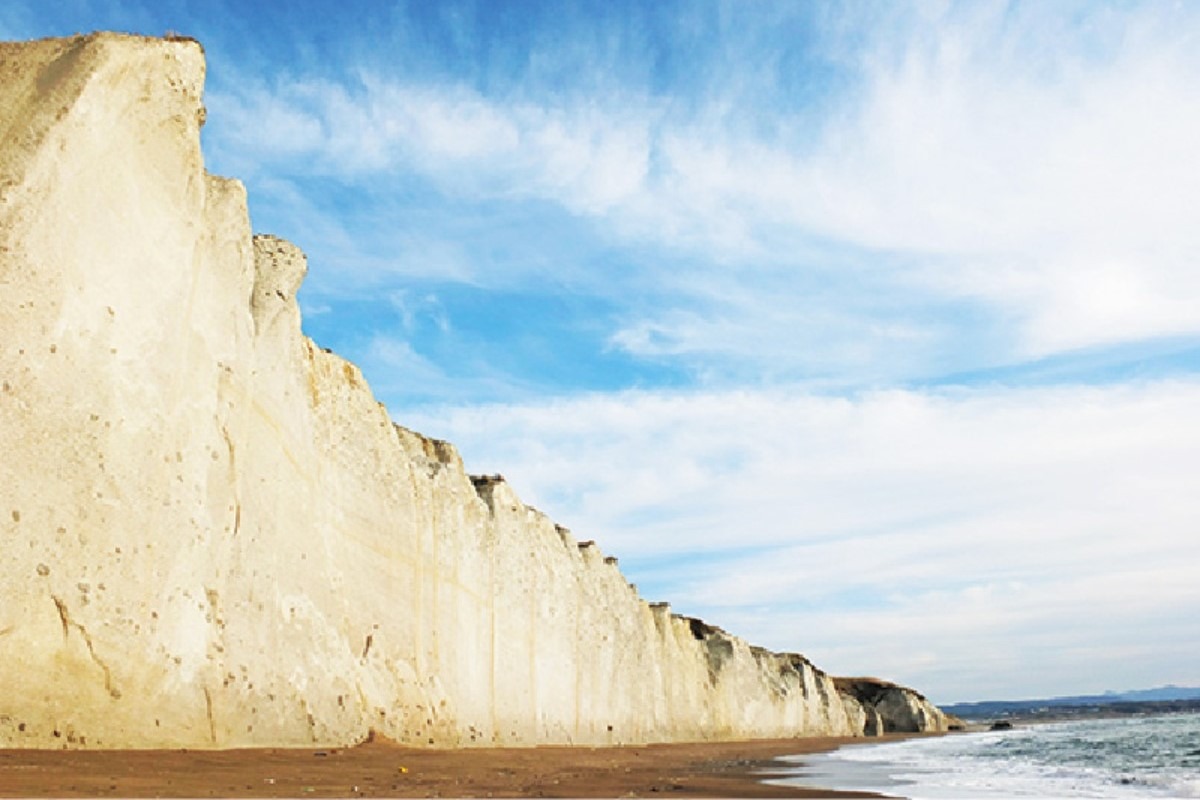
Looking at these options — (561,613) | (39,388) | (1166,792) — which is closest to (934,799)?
(1166,792)

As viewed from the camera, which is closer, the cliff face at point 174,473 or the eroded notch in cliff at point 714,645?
the cliff face at point 174,473

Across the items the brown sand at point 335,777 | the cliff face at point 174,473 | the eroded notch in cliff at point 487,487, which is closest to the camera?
the brown sand at point 335,777

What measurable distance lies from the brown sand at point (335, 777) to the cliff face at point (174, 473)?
90cm

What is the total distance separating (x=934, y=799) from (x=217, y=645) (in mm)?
8576

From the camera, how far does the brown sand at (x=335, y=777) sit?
7078 millimetres

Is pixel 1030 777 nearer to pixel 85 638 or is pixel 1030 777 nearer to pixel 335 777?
pixel 335 777

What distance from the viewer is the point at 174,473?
11.4m

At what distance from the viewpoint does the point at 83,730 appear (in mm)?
9539

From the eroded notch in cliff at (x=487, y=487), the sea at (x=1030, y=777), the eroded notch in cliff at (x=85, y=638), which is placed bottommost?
the sea at (x=1030, y=777)

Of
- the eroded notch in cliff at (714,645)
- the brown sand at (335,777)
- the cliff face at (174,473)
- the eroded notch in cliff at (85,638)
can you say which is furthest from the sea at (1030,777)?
the eroded notch in cliff at (714,645)

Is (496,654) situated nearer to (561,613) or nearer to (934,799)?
(561,613)

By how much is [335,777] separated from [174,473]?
4266mm

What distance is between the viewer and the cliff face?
9.60m

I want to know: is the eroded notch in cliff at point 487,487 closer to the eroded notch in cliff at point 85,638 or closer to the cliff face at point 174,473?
the cliff face at point 174,473
